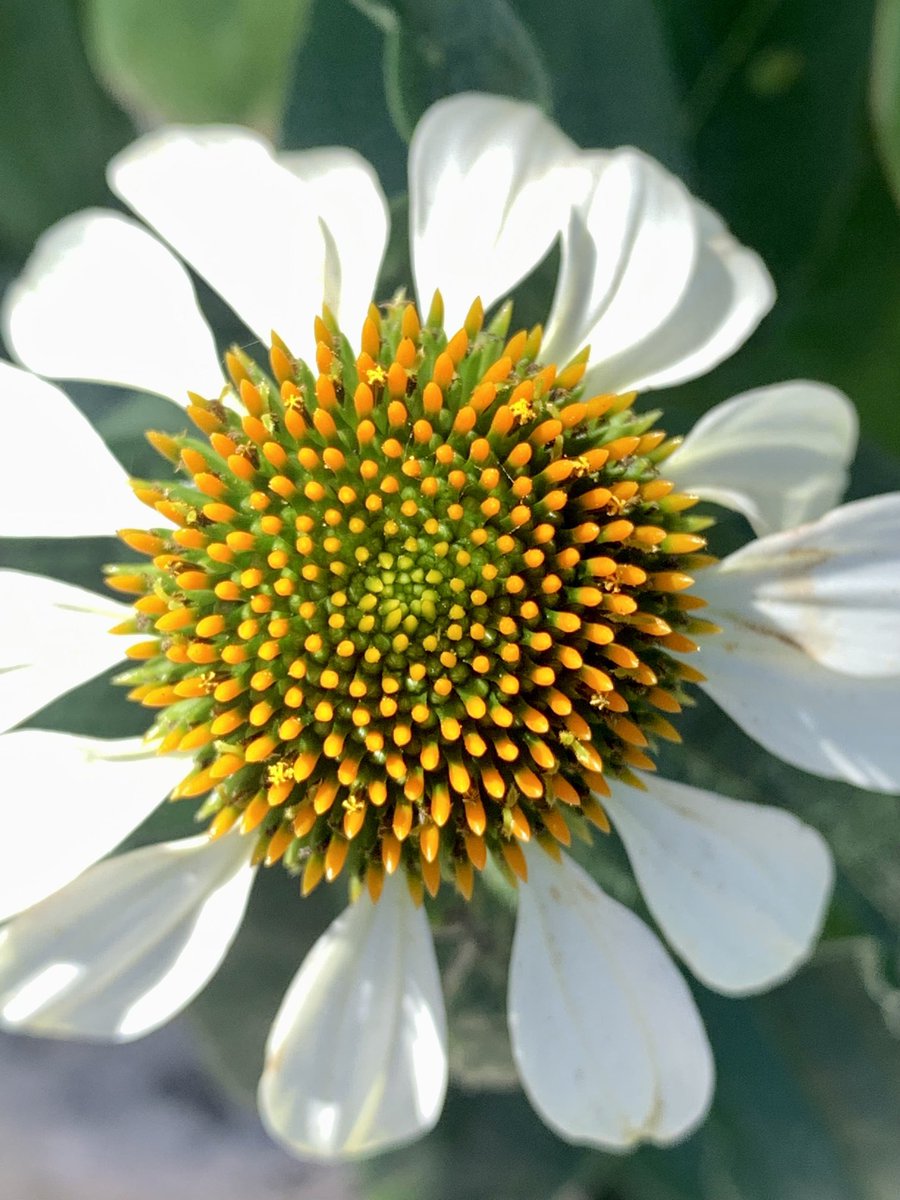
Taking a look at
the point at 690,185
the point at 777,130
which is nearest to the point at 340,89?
the point at 690,185

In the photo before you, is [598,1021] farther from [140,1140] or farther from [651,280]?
[140,1140]

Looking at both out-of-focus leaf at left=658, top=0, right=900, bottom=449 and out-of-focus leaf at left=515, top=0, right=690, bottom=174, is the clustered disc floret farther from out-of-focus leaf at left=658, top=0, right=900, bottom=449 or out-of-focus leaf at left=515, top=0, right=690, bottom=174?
out-of-focus leaf at left=658, top=0, right=900, bottom=449

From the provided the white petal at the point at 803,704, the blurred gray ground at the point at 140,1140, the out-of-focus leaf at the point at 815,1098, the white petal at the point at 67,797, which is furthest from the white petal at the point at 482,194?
the blurred gray ground at the point at 140,1140

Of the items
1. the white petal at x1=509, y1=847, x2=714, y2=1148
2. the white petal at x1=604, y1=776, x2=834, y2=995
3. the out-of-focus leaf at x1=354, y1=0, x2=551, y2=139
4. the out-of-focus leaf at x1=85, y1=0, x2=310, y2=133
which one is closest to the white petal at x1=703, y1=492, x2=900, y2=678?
the white petal at x1=604, y1=776, x2=834, y2=995

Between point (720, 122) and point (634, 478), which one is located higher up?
point (720, 122)

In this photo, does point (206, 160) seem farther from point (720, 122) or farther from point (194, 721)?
point (720, 122)

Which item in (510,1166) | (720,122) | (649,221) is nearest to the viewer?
(649,221)

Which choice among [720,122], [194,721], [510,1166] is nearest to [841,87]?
[720,122]
